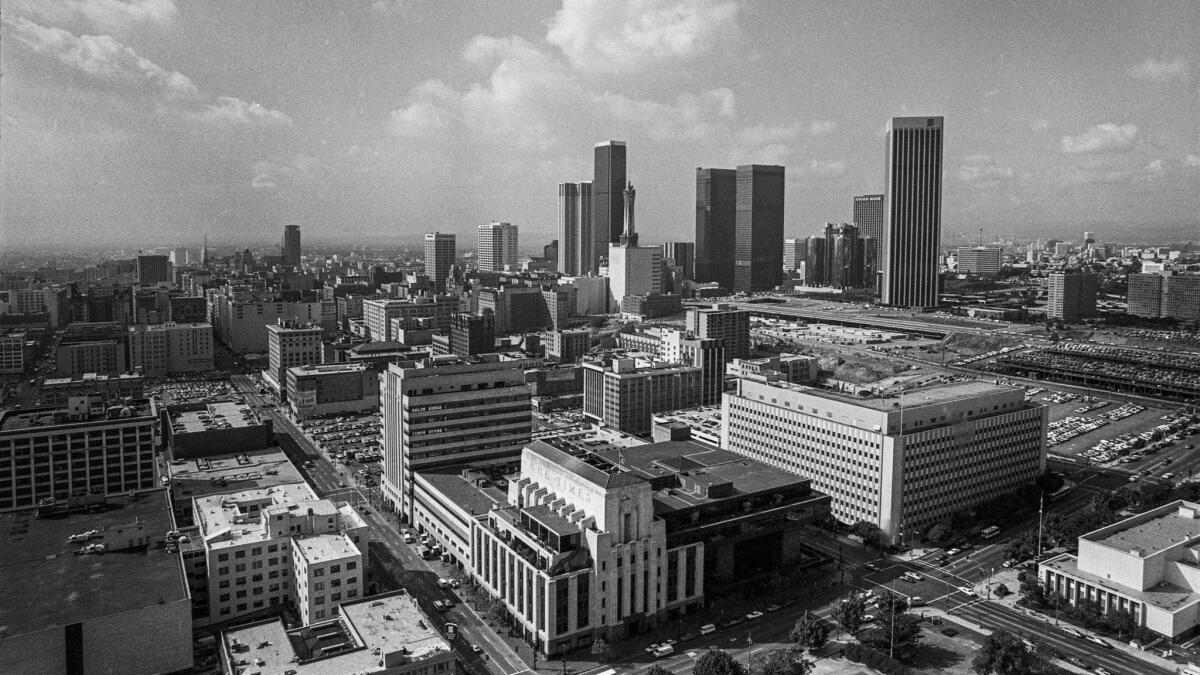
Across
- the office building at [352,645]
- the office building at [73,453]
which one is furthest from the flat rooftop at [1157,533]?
the office building at [73,453]

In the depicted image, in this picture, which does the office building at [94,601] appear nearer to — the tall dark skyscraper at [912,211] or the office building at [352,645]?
the office building at [352,645]

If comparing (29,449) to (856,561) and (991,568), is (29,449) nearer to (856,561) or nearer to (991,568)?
(856,561)

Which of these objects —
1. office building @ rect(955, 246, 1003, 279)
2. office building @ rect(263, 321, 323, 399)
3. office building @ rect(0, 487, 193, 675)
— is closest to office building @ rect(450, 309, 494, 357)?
office building @ rect(263, 321, 323, 399)

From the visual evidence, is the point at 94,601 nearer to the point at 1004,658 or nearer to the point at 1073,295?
the point at 1004,658

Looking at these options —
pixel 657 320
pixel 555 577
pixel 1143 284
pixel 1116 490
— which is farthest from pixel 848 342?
pixel 555 577

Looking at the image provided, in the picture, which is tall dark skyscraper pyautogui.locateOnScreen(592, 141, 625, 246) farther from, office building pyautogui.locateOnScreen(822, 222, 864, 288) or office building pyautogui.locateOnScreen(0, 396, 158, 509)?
office building pyautogui.locateOnScreen(0, 396, 158, 509)

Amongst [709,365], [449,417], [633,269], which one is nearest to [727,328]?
[709,365]
